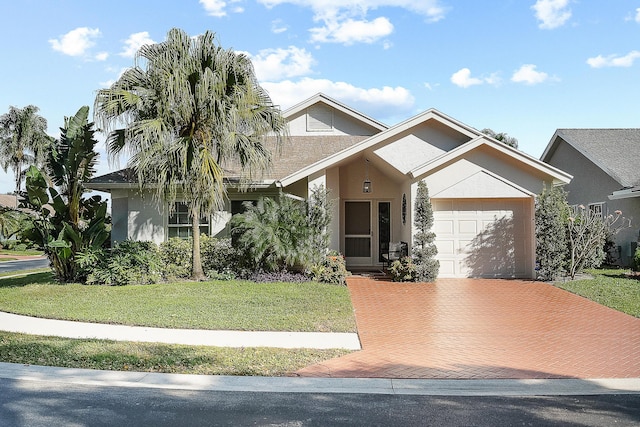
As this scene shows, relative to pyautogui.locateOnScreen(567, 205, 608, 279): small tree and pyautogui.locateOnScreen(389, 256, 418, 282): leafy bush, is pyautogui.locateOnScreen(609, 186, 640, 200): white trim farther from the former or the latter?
pyautogui.locateOnScreen(389, 256, 418, 282): leafy bush

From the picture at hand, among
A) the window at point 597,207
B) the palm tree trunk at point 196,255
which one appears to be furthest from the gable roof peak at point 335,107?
the window at point 597,207

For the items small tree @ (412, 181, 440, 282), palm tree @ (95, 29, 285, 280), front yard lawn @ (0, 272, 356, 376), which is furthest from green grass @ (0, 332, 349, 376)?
small tree @ (412, 181, 440, 282)

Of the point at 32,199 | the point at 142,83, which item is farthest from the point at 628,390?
the point at 32,199

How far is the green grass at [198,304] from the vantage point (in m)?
9.70

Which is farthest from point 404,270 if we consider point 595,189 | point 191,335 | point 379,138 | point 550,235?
point 595,189

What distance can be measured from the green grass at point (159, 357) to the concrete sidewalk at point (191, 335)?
0.39 meters

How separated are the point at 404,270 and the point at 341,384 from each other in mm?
8755

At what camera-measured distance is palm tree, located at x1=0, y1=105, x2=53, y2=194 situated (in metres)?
41.7

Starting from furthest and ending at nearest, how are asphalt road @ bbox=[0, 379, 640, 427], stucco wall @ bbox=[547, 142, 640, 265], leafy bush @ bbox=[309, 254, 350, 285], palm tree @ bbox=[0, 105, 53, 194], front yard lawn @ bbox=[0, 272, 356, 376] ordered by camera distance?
1. palm tree @ bbox=[0, 105, 53, 194]
2. stucco wall @ bbox=[547, 142, 640, 265]
3. leafy bush @ bbox=[309, 254, 350, 285]
4. front yard lawn @ bbox=[0, 272, 356, 376]
5. asphalt road @ bbox=[0, 379, 640, 427]

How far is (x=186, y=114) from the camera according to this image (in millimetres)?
13391

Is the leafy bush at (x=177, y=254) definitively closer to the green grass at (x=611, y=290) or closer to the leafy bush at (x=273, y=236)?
the leafy bush at (x=273, y=236)

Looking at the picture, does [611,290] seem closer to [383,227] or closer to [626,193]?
[626,193]

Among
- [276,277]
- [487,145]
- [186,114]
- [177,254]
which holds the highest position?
[186,114]

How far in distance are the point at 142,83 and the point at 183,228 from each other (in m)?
5.12
